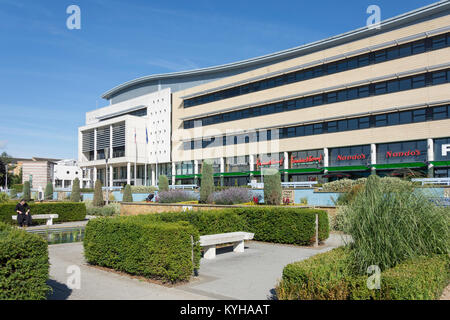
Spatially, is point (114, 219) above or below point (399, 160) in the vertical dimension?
below

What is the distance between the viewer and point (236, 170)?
49.6m

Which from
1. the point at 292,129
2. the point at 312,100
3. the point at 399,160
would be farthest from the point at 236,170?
the point at 399,160

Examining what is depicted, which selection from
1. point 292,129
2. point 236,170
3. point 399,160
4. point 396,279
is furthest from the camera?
point 236,170

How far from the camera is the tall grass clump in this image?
19.3 ft

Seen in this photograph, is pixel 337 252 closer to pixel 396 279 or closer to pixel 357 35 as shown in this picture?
pixel 396 279

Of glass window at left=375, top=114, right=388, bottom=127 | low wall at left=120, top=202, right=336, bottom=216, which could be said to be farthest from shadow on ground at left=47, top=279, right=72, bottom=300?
glass window at left=375, top=114, right=388, bottom=127

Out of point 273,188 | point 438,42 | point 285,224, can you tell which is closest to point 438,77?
point 438,42

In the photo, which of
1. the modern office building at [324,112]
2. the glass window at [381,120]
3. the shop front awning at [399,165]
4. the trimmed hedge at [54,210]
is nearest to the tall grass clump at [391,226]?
the trimmed hedge at [54,210]

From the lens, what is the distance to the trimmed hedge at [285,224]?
39.4 feet

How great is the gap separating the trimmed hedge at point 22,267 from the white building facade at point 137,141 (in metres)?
52.8

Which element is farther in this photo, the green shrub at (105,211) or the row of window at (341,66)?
the row of window at (341,66)

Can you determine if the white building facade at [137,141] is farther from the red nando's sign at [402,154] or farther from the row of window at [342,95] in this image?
the red nando's sign at [402,154]

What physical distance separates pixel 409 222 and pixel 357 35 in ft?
129
